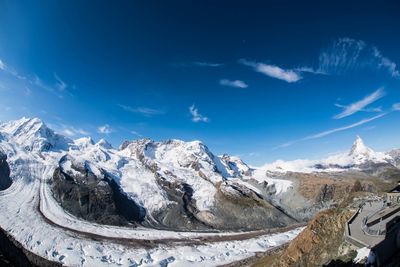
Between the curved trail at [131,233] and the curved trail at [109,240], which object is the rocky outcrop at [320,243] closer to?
the curved trail at [109,240]

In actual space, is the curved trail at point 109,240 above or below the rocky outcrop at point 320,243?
below

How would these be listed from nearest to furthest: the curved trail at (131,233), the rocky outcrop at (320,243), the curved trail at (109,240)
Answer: the rocky outcrop at (320,243) < the curved trail at (109,240) < the curved trail at (131,233)

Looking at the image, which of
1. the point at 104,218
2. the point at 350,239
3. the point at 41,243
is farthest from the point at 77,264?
the point at 350,239

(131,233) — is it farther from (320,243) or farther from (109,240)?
(320,243)

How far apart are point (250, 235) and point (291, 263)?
132 m

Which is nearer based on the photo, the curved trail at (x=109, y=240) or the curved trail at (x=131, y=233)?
the curved trail at (x=109, y=240)

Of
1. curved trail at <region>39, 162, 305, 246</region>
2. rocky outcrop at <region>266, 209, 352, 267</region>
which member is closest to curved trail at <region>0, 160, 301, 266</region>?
curved trail at <region>39, 162, 305, 246</region>

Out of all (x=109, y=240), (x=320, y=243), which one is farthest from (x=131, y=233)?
Answer: (x=320, y=243)

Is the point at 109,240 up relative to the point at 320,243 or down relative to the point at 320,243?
down

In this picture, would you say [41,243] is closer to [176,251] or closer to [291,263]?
[176,251]

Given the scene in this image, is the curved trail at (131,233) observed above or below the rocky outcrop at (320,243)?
below

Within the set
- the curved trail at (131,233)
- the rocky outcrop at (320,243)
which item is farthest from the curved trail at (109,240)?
the rocky outcrop at (320,243)

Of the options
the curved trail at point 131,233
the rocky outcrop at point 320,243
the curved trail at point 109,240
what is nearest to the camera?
the rocky outcrop at point 320,243

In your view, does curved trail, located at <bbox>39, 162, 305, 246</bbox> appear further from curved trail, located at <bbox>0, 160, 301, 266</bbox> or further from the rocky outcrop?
the rocky outcrop
